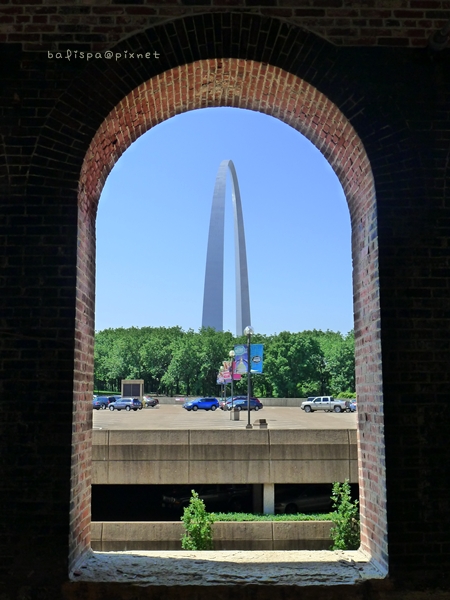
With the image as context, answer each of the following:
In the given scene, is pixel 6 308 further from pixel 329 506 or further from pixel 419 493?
pixel 329 506

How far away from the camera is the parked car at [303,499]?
18922 mm

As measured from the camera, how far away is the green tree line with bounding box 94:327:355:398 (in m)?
73.5

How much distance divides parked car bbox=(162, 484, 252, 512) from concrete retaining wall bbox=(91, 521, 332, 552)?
3409mm

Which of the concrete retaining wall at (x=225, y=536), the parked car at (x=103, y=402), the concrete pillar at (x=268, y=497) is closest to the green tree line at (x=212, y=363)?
the parked car at (x=103, y=402)

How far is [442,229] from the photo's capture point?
4.27 m

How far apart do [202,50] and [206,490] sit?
1731 centimetres

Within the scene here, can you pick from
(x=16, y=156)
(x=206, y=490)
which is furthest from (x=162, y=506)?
(x=16, y=156)

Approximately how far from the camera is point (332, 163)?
5281mm

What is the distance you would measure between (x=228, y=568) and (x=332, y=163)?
3465 mm

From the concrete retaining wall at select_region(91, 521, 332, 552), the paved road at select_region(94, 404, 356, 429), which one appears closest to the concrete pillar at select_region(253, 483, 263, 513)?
the concrete retaining wall at select_region(91, 521, 332, 552)

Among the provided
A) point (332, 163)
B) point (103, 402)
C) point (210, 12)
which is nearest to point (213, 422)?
point (332, 163)

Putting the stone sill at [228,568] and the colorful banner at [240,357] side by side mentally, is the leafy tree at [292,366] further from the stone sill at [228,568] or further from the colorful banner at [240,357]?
the stone sill at [228,568]

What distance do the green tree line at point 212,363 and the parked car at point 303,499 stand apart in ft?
159

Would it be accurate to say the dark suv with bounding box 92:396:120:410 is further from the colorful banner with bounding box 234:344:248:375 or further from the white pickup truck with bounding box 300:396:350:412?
the colorful banner with bounding box 234:344:248:375
